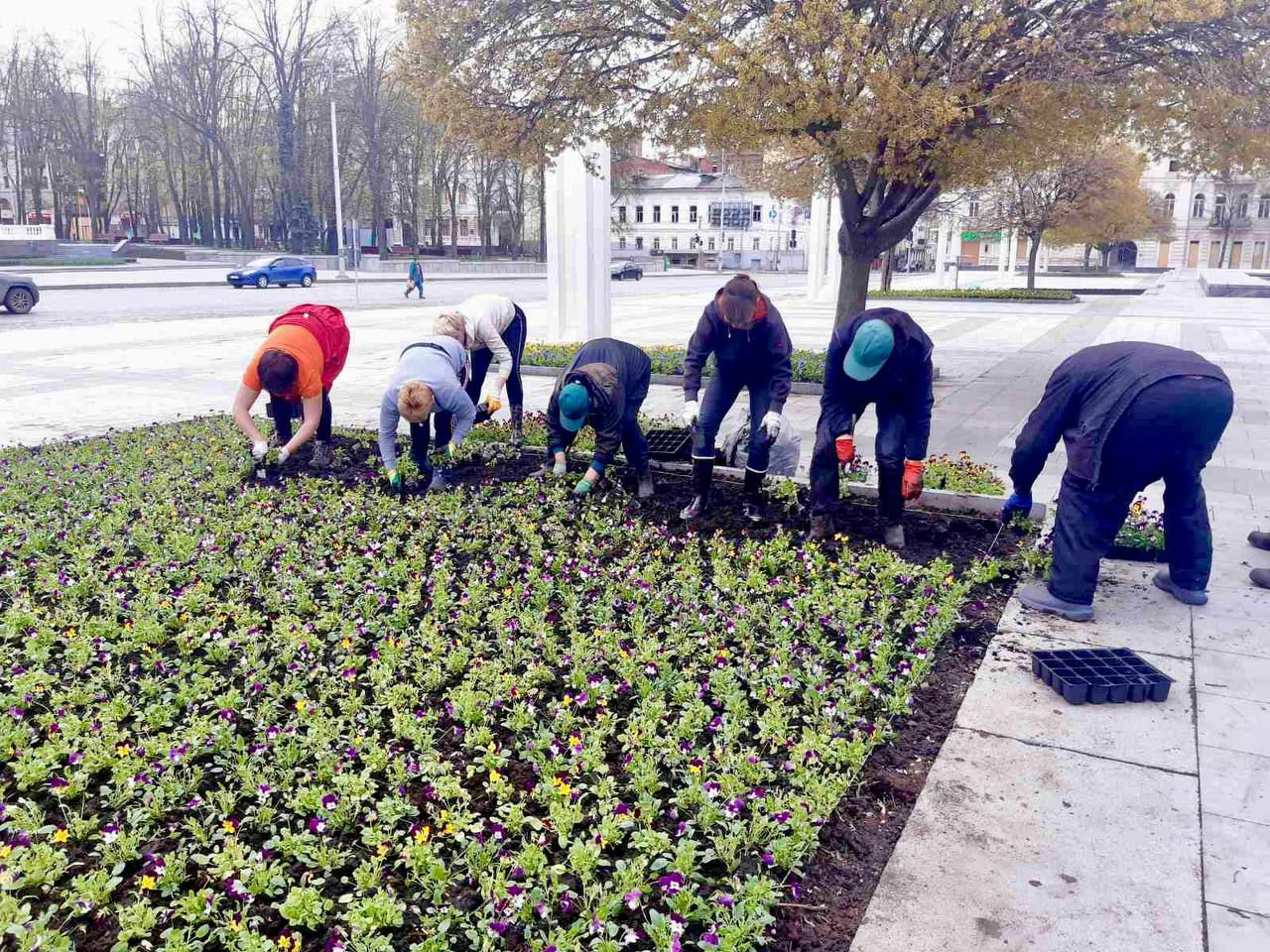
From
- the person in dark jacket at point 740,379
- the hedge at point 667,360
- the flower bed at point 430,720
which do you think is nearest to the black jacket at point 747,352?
the person in dark jacket at point 740,379

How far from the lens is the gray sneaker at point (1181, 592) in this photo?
4.86 metres

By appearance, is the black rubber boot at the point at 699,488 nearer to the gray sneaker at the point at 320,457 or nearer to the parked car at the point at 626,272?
the gray sneaker at the point at 320,457

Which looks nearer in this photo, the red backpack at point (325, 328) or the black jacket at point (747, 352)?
the black jacket at point (747, 352)

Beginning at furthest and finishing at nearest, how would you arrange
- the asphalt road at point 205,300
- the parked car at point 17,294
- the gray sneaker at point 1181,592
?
the asphalt road at point 205,300
the parked car at point 17,294
the gray sneaker at point 1181,592

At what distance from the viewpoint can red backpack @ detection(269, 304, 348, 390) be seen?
22.8 feet

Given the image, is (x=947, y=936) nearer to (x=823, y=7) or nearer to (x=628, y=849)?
(x=628, y=849)

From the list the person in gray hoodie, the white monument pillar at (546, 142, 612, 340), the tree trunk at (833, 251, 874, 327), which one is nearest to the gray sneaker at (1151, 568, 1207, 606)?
the person in gray hoodie

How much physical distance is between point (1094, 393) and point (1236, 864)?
7.91 feet

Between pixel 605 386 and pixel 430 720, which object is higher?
pixel 605 386

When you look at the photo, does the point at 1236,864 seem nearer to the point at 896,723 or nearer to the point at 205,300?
the point at 896,723

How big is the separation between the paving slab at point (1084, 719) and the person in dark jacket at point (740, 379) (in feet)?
7.48

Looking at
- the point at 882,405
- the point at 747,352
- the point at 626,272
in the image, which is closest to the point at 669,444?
the point at 747,352

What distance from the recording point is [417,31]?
10.3m

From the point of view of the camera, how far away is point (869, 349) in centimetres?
503
